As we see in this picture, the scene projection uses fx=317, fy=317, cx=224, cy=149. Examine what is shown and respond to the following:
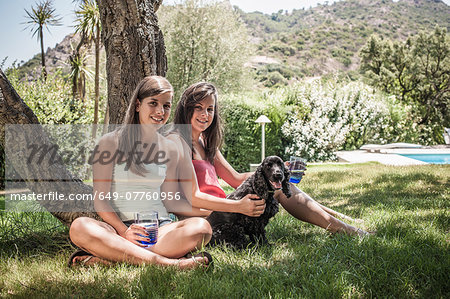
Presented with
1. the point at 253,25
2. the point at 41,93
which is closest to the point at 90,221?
the point at 41,93

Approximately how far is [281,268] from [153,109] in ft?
4.95

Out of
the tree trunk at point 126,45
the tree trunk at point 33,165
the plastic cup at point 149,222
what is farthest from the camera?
the tree trunk at point 126,45

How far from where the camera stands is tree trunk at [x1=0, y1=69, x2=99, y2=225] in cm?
256

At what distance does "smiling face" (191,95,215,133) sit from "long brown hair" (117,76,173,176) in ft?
1.04

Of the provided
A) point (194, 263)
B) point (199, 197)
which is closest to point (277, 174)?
point (199, 197)

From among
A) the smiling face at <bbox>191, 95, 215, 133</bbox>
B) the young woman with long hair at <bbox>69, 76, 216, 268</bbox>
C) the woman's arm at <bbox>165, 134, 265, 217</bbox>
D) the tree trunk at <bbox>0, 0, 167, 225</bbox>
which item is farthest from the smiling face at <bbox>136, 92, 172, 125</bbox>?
the tree trunk at <bbox>0, 0, 167, 225</bbox>

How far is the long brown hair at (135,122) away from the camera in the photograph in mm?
2439

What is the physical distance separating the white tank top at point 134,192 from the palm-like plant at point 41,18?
11614 mm

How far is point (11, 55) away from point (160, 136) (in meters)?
9.21

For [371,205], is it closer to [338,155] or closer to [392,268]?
[392,268]

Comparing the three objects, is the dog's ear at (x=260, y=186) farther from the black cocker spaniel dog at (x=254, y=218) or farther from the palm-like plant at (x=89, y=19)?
the palm-like plant at (x=89, y=19)

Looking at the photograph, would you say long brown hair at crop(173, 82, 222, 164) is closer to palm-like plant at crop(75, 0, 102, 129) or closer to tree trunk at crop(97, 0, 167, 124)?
tree trunk at crop(97, 0, 167, 124)

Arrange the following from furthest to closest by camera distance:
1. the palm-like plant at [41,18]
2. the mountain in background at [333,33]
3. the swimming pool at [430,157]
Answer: the mountain in background at [333,33] < the swimming pool at [430,157] < the palm-like plant at [41,18]

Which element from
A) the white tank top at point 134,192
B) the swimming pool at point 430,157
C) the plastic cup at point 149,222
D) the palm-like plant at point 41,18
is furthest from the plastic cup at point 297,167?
the palm-like plant at point 41,18
